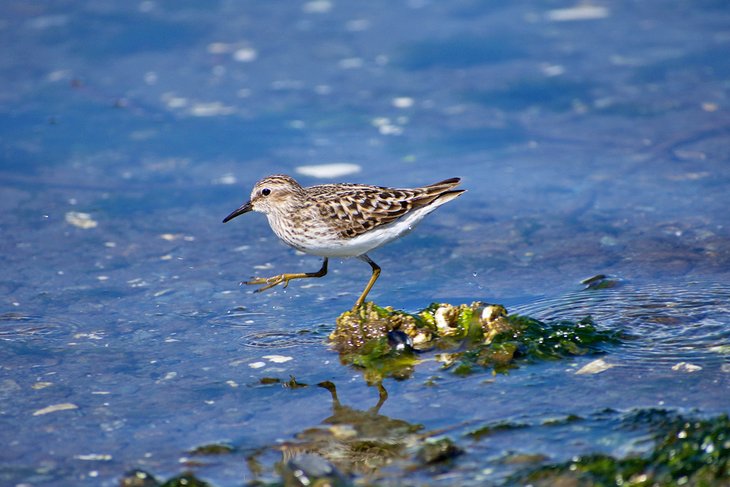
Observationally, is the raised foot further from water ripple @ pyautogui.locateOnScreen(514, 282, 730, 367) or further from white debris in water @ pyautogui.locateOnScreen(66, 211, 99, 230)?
white debris in water @ pyautogui.locateOnScreen(66, 211, 99, 230)

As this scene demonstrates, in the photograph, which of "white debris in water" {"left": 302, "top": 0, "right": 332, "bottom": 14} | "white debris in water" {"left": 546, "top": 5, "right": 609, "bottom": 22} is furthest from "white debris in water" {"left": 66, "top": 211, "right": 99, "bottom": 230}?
"white debris in water" {"left": 546, "top": 5, "right": 609, "bottom": 22}

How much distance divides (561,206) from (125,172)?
16.1 feet

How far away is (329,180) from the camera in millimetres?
10273

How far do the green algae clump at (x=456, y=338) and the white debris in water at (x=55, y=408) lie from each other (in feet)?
6.15

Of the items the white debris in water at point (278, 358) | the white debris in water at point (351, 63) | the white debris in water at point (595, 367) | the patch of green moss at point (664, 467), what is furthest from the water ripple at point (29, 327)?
the white debris in water at point (351, 63)

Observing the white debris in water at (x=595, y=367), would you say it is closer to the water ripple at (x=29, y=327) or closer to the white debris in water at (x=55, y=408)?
the white debris in water at (x=55, y=408)

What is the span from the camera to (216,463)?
5340 mm

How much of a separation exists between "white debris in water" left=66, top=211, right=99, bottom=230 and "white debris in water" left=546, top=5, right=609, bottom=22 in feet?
26.0

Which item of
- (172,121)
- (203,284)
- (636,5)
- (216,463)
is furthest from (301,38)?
(216,463)

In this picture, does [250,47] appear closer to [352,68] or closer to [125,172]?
[352,68]

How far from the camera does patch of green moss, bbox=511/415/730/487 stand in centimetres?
473

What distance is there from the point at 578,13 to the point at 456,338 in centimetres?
914

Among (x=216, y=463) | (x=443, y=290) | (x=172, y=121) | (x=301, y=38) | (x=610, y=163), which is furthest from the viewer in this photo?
(x=301, y=38)

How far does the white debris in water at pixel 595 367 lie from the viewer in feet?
20.0
